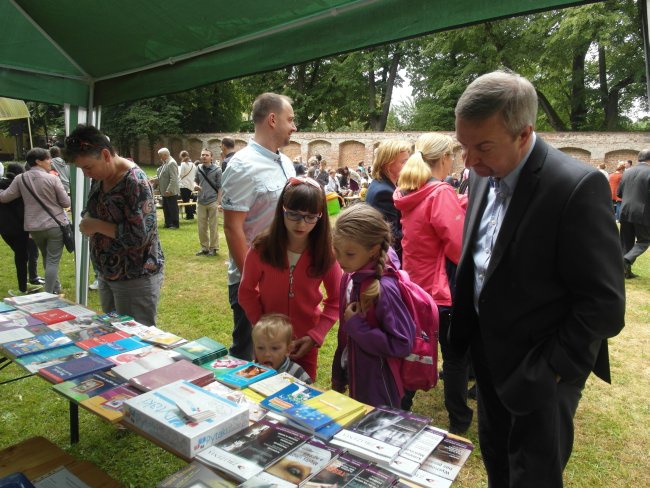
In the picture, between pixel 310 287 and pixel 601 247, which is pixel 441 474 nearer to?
pixel 601 247

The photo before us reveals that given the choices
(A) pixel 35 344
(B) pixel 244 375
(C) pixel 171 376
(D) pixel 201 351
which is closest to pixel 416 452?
(B) pixel 244 375

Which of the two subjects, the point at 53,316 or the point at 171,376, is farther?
the point at 53,316

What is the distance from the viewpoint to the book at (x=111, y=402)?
59.9 inches

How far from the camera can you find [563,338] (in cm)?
136

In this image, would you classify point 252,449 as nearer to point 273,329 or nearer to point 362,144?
point 273,329

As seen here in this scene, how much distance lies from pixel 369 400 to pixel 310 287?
616 millimetres

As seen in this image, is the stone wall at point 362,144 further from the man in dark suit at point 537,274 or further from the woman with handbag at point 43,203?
the man in dark suit at point 537,274

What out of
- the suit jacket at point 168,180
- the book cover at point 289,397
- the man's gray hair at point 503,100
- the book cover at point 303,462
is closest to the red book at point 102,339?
the book cover at point 289,397

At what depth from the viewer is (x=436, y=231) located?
2764 mm

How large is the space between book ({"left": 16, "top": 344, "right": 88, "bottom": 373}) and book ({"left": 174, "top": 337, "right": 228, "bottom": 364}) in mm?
440

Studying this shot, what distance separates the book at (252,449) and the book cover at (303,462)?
0.07 feet

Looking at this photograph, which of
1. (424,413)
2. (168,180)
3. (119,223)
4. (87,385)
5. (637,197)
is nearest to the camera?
(87,385)

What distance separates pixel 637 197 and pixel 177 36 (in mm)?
7106

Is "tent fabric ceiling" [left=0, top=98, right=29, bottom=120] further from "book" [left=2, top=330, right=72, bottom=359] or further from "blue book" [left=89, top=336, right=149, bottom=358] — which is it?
"blue book" [left=89, top=336, right=149, bottom=358]
